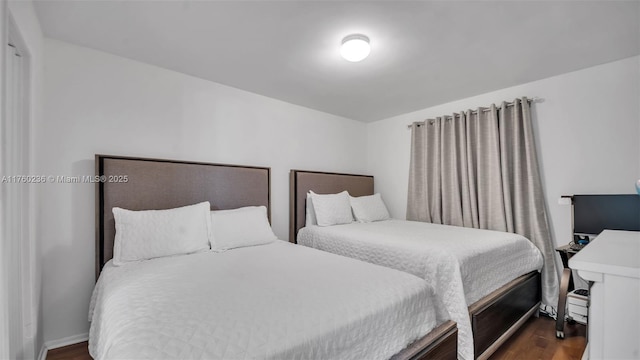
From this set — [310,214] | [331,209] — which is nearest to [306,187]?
[310,214]

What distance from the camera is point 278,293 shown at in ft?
4.07

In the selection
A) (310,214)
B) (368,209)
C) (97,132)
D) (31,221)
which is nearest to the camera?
(31,221)

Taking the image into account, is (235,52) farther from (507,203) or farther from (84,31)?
(507,203)

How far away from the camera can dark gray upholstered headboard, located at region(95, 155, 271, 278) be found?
6.73 ft

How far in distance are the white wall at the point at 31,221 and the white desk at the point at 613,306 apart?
2.60 meters

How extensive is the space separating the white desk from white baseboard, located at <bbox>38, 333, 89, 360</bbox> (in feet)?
9.77

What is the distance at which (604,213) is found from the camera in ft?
7.47

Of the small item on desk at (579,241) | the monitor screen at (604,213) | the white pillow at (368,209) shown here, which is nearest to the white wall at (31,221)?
the white pillow at (368,209)

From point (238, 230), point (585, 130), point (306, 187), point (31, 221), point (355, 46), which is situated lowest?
point (238, 230)

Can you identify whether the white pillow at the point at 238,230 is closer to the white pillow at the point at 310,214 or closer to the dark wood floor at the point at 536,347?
the white pillow at the point at 310,214

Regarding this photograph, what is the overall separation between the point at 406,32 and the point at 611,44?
1684mm

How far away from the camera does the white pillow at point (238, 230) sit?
220 centimetres

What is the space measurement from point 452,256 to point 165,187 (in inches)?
94.0

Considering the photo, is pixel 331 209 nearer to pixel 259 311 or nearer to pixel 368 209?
pixel 368 209
